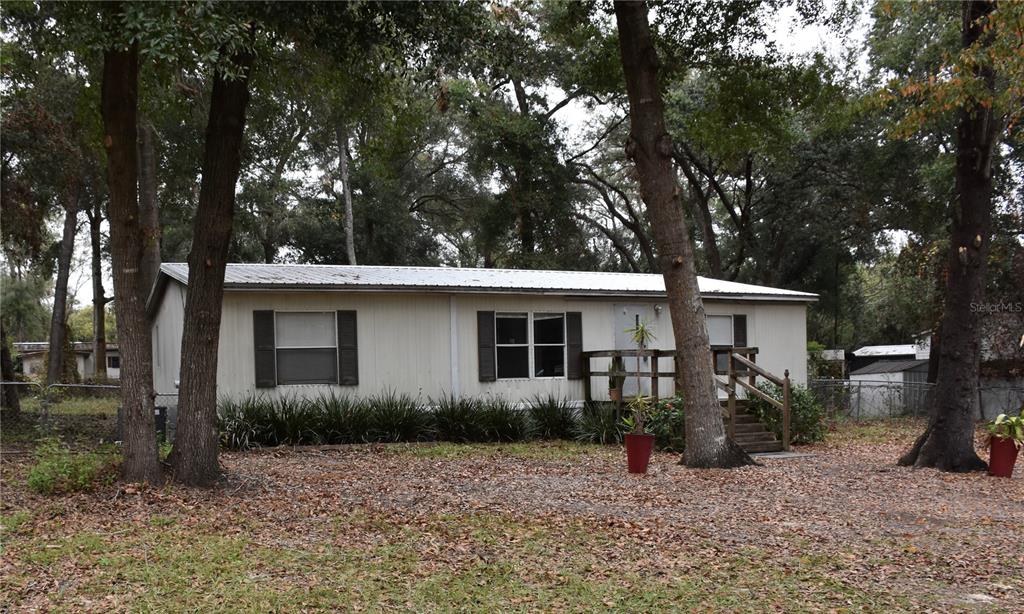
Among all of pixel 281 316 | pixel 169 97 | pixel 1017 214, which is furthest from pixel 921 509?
pixel 1017 214

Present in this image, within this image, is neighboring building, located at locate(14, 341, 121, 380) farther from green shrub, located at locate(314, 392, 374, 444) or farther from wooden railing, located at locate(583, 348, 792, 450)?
wooden railing, located at locate(583, 348, 792, 450)

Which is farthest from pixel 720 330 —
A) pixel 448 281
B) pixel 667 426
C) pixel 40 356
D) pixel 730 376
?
pixel 40 356

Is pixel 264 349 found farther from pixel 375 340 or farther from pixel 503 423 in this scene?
pixel 503 423

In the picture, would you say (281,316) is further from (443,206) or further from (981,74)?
(443,206)

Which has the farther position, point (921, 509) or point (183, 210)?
point (183, 210)

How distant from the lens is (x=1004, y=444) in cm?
1103

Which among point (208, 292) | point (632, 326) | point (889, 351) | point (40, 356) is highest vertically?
point (208, 292)

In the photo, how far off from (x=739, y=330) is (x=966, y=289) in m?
Result: 6.73

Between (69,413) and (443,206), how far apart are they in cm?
1690

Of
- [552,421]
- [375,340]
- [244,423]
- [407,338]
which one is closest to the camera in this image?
[244,423]

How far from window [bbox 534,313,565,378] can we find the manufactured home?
0.06 feet

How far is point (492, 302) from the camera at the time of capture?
1597 centimetres

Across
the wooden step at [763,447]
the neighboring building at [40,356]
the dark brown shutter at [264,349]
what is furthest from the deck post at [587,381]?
the neighboring building at [40,356]

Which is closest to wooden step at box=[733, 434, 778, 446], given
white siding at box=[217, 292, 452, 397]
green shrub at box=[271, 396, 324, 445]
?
white siding at box=[217, 292, 452, 397]
